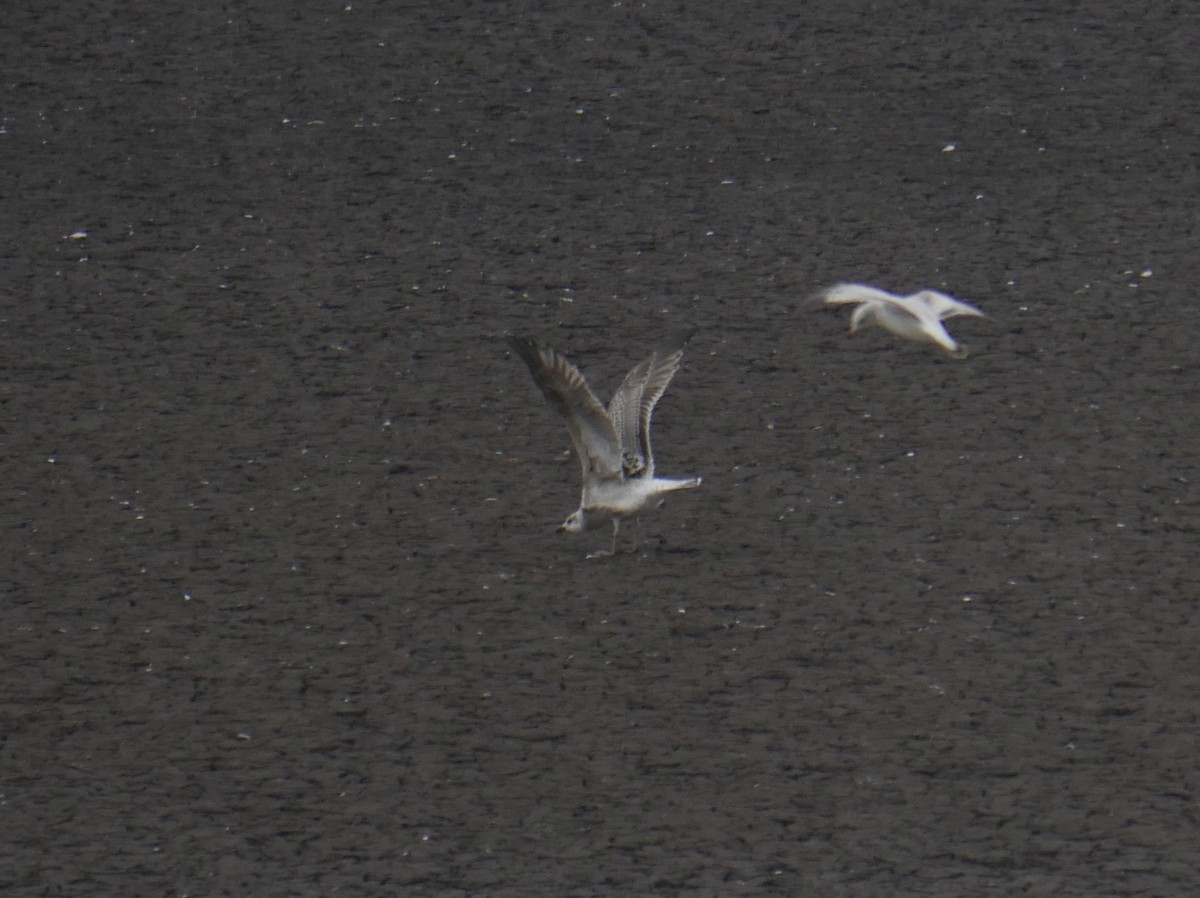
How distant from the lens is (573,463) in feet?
23.6

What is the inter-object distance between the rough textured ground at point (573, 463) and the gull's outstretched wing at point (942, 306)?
31 centimetres

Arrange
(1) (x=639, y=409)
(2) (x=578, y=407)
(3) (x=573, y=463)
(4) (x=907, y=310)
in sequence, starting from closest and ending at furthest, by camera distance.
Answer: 1. (2) (x=578, y=407)
2. (1) (x=639, y=409)
3. (3) (x=573, y=463)
4. (4) (x=907, y=310)

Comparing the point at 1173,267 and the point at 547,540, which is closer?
the point at 547,540

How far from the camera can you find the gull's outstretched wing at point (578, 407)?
21.0 feet

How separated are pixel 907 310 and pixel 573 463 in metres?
1.41

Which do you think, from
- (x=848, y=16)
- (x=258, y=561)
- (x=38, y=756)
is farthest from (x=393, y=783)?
(x=848, y=16)

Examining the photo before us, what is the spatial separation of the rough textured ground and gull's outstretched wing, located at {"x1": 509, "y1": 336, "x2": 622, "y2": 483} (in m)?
0.32

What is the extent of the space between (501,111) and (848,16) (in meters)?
2.17

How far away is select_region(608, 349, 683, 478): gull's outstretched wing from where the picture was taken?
6555mm

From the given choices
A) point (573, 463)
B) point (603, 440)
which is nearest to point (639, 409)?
point (603, 440)

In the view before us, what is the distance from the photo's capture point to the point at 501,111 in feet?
33.5

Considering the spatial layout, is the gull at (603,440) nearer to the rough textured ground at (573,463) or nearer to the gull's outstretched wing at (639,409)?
the gull's outstretched wing at (639,409)

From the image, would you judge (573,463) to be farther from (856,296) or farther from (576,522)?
(856,296)

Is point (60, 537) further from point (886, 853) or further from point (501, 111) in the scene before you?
point (501, 111)
